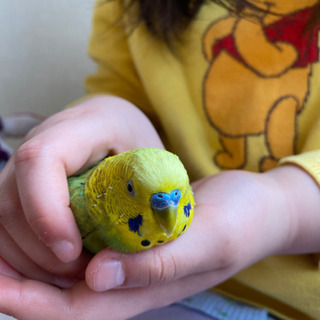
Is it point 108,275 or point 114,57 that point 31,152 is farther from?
point 114,57

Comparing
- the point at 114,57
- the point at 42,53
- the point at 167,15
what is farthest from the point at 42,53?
the point at 167,15

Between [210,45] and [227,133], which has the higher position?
[210,45]

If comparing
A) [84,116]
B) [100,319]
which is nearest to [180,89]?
[84,116]

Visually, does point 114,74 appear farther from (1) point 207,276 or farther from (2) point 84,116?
(1) point 207,276

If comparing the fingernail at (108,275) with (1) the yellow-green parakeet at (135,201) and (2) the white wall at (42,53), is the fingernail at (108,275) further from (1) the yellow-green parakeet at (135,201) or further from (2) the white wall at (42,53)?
(2) the white wall at (42,53)

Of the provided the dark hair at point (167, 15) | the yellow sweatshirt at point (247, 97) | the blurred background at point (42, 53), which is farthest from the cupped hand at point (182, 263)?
the blurred background at point (42, 53)

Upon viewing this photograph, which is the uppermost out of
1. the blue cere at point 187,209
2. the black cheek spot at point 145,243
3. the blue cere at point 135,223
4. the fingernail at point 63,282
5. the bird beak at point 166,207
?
the bird beak at point 166,207
